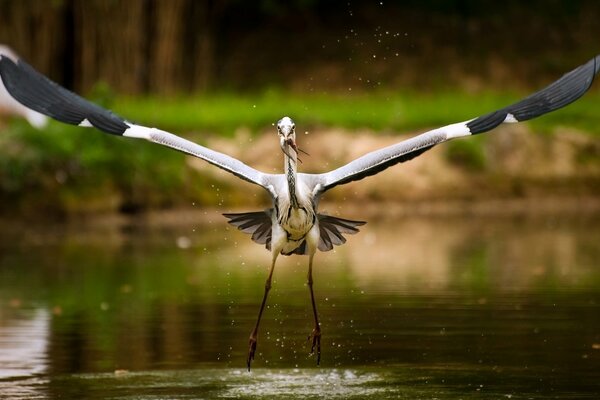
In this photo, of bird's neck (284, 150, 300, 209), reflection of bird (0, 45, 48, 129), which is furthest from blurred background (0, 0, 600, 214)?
bird's neck (284, 150, 300, 209)

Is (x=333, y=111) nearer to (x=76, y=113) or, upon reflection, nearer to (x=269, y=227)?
(x=269, y=227)

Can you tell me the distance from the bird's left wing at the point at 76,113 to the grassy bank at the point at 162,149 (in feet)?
37.4

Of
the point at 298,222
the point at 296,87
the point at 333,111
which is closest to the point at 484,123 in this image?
the point at 298,222

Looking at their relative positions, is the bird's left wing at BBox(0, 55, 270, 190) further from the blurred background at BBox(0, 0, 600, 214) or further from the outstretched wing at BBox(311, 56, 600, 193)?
the blurred background at BBox(0, 0, 600, 214)

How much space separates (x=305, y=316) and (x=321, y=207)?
30.2 ft

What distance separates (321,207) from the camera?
2222cm

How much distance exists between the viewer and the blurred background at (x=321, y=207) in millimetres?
10656

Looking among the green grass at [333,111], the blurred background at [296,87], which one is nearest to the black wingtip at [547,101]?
the blurred background at [296,87]

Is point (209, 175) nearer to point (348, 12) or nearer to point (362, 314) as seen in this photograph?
point (348, 12)

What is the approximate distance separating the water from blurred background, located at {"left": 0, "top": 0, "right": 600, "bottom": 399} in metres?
0.04

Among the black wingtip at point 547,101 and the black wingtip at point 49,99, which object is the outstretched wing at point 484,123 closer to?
the black wingtip at point 547,101

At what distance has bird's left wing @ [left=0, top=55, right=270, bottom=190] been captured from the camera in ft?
34.7

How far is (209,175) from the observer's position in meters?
23.4

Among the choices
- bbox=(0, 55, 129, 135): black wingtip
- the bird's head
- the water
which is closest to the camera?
the water
